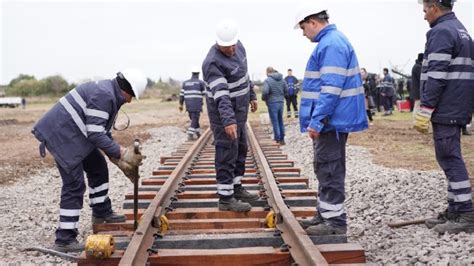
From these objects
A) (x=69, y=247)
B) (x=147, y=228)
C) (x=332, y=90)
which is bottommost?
(x=69, y=247)

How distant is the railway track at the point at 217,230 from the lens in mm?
4262

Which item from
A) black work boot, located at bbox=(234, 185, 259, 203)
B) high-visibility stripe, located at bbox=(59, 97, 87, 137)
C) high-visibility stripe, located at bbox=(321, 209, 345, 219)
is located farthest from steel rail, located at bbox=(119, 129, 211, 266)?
high-visibility stripe, located at bbox=(321, 209, 345, 219)

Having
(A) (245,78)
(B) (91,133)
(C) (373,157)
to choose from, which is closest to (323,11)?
(A) (245,78)

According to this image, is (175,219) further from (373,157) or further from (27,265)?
(373,157)

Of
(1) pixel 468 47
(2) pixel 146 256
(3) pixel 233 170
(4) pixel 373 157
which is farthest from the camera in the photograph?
(4) pixel 373 157

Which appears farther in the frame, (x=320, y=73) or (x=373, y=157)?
(x=373, y=157)

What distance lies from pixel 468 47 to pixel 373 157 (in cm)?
604

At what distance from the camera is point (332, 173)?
491 cm

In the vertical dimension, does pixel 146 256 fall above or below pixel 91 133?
below

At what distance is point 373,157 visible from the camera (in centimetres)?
1104

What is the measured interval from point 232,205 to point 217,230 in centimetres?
65

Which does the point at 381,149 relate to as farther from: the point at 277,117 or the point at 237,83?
the point at 237,83

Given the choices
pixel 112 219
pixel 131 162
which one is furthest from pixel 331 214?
pixel 112 219

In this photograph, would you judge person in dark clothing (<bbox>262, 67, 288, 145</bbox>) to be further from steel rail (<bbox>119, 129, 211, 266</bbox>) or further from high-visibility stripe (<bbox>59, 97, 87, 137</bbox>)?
high-visibility stripe (<bbox>59, 97, 87, 137</bbox>)
